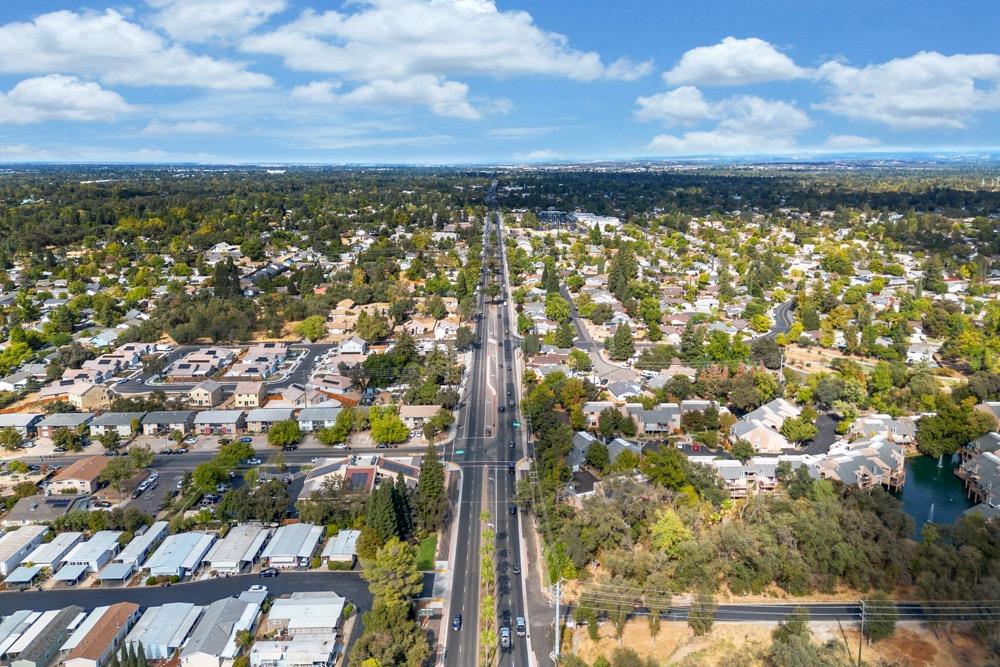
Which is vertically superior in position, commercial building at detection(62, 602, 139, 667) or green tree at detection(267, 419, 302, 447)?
green tree at detection(267, 419, 302, 447)

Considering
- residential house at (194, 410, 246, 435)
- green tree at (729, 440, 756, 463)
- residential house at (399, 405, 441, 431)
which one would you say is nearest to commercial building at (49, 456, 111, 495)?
residential house at (194, 410, 246, 435)

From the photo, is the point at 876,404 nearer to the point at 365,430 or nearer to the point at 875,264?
the point at 365,430

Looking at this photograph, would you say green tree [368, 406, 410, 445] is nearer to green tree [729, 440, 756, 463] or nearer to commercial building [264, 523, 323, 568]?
commercial building [264, 523, 323, 568]

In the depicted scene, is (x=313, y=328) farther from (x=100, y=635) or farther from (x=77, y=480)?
(x=100, y=635)

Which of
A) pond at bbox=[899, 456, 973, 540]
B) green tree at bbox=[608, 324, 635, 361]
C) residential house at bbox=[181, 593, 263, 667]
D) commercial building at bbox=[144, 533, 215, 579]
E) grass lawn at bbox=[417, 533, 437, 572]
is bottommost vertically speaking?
pond at bbox=[899, 456, 973, 540]

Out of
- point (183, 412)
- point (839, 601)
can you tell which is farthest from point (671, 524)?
point (183, 412)
